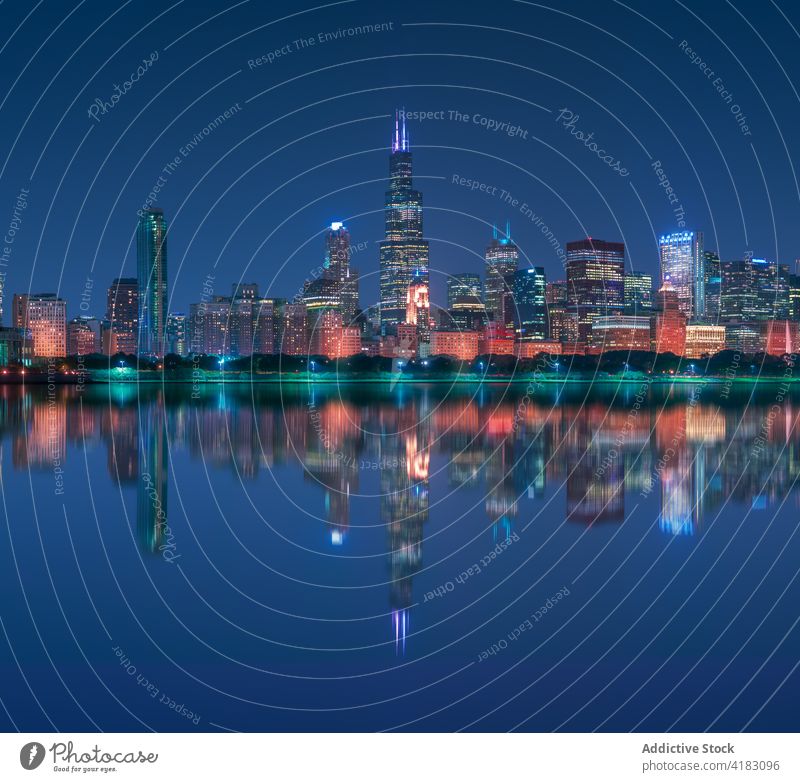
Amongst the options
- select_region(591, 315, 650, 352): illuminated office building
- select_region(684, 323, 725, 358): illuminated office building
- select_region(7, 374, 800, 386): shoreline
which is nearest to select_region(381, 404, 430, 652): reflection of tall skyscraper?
select_region(7, 374, 800, 386): shoreline

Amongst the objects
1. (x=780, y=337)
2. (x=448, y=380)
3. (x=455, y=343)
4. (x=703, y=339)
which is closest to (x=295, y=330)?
(x=455, y=343)

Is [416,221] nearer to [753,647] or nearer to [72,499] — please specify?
[72,499]

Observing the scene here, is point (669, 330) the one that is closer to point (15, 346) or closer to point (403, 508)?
point (15, 346)

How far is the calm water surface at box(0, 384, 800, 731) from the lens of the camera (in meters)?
7.11

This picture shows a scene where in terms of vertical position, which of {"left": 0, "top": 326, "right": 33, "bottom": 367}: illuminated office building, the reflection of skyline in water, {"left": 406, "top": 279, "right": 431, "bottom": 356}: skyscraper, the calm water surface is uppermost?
{"left": 406, "top": 279, "right": 431, "bottom": 356}: skyscraper

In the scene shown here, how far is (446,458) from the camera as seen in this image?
71.7 ft

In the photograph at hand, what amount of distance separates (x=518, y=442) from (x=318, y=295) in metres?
115

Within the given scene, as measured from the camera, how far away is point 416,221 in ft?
322

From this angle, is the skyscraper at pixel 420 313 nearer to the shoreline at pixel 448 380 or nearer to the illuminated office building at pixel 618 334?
the shoreline at pixel 448 380

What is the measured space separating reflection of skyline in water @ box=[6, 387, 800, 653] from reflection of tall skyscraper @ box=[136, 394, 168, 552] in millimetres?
29

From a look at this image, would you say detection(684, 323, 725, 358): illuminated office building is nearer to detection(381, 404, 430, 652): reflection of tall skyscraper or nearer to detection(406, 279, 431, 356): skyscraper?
detection(406, 279, 431, 356): skyscraper

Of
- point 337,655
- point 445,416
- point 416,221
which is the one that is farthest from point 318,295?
point 337,655

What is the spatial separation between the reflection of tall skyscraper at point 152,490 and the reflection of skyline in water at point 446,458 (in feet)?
0.09
